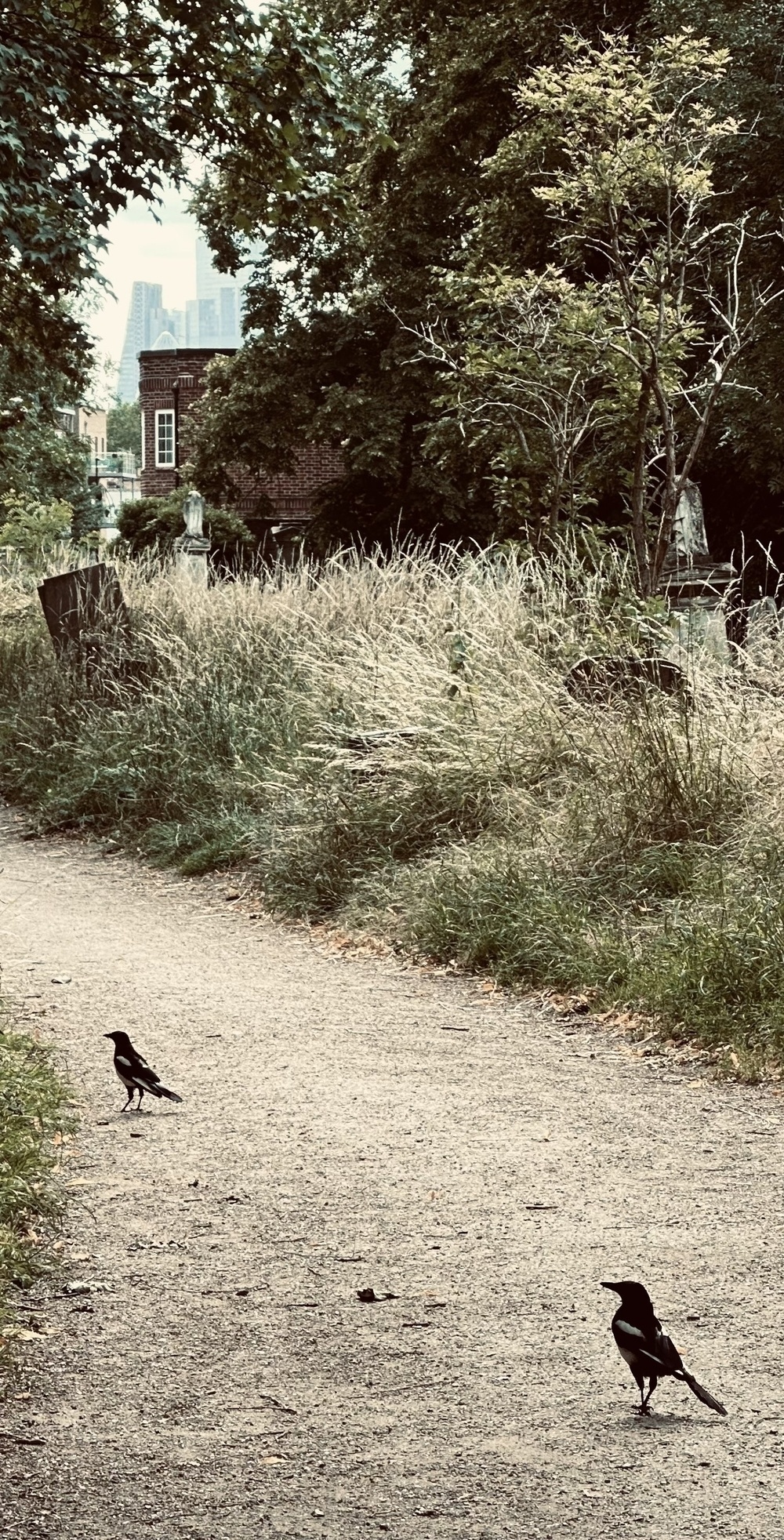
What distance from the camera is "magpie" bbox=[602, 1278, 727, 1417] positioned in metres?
3.27

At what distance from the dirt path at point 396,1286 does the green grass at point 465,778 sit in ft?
2.02

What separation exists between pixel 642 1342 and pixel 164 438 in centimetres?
4998

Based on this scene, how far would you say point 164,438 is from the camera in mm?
51438

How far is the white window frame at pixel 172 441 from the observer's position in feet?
168

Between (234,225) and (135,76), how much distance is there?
3.78 ft

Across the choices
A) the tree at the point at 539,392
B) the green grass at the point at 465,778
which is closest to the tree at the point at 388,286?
the tree at the point at 539,392

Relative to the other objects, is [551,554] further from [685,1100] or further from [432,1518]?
[432,1518]

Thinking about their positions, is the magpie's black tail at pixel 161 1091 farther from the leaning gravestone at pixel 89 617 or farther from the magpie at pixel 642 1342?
the leaning gravestone at pixel 89 617

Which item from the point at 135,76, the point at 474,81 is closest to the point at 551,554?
the point at 135,76

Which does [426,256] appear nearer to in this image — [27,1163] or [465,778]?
[465,778]

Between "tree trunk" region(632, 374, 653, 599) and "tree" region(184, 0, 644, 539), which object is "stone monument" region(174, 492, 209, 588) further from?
"tree trunk" region(632, 374, 653, 599)

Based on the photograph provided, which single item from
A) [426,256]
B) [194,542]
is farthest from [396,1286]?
[426,256]

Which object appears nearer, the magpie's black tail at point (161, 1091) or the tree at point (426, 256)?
the magpie's black tail at point (161, 1091)

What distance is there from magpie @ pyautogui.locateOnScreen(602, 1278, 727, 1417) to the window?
4960 centimetres
